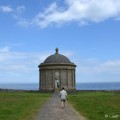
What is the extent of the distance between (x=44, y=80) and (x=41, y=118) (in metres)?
51.9

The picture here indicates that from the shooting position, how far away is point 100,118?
21.2 meters

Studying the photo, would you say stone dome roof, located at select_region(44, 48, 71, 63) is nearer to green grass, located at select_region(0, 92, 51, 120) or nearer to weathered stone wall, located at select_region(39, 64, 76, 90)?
weathered stone wall, located at select_region(39, 64, 76, 90)

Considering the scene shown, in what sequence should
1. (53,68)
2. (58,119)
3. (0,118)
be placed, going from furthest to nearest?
(53,68), (0,118), (58,119)

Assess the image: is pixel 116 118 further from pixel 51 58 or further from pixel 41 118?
pixel 51 58

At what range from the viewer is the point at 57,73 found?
234 feet

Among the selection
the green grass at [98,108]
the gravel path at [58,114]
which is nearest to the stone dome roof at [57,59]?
the green grass at [98,108]

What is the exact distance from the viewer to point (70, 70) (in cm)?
7256

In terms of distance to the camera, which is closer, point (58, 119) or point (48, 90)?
point (58, 119)

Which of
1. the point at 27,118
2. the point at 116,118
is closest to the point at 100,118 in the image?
the point at 116,118

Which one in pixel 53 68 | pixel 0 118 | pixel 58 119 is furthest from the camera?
pixel 53 68

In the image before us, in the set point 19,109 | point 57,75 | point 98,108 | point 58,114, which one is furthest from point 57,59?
point 58,114

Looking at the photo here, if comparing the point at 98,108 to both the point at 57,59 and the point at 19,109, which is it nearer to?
the point at 19,109

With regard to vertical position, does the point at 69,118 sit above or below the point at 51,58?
below

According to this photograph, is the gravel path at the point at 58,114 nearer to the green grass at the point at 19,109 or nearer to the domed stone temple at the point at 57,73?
the green grass at the point at 19,109
